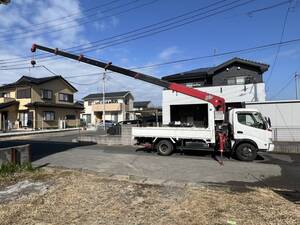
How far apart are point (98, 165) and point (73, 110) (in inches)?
1154

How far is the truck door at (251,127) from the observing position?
11.3 m

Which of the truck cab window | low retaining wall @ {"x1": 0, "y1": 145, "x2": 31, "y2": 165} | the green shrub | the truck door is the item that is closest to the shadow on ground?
low retaining wall @ {"x1": 0, "y1": 145, "x2": 31, "y2": 165}

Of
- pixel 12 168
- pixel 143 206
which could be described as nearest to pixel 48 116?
pixel 12 168

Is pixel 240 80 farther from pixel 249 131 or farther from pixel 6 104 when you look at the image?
pixel 6 104

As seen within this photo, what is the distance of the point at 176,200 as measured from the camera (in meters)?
5.73

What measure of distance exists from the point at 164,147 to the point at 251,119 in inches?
159

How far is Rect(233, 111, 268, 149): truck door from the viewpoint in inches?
445

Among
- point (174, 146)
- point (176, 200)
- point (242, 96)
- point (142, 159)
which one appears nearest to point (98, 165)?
point (142, 159)

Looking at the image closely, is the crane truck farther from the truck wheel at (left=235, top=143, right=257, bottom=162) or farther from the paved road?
the paved road

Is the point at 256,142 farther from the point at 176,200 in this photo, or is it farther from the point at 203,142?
the point at 176,200

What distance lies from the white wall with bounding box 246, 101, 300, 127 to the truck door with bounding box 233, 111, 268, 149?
542 centimetres

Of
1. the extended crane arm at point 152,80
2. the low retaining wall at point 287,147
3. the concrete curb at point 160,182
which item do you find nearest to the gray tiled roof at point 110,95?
the extended crane arm at point 152,80

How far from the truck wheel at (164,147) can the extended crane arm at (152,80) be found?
256 centimetres

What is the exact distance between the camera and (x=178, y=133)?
492 inches
